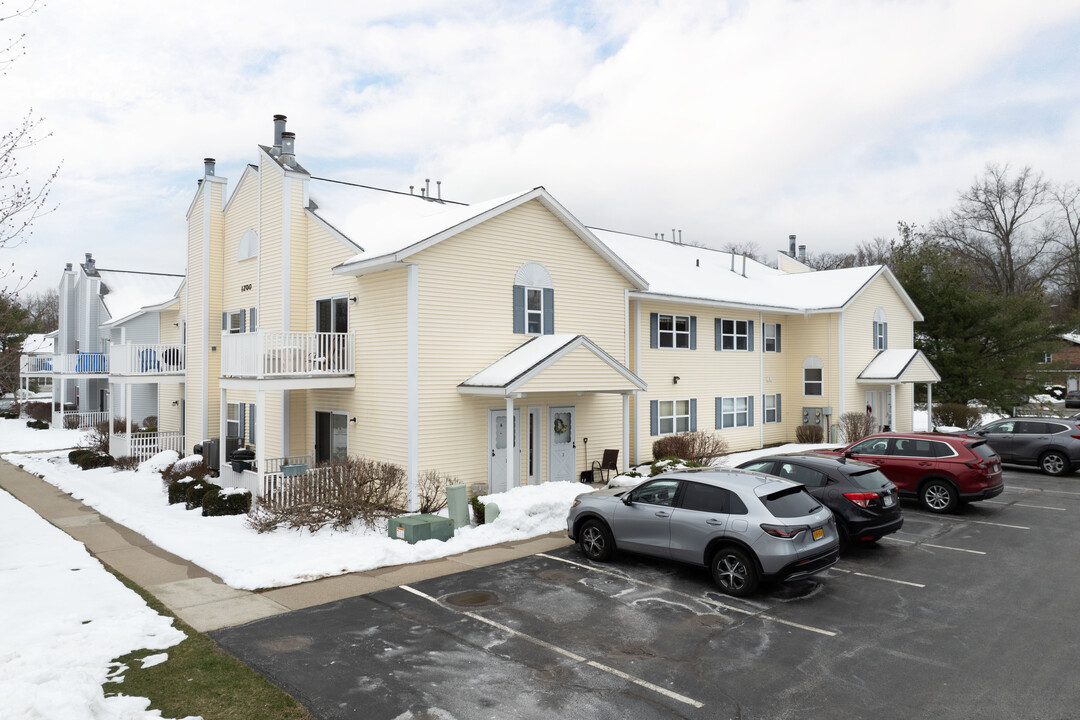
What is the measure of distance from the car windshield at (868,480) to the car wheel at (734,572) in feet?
11.1

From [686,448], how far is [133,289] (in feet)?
109

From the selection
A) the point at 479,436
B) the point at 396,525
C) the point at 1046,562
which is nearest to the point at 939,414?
the point at 1046,562

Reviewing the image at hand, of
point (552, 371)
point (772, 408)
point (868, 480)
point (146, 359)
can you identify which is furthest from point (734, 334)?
point (146, 359)

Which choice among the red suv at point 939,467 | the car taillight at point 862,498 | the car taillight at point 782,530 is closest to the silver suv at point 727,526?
the car taillight at point 782,530

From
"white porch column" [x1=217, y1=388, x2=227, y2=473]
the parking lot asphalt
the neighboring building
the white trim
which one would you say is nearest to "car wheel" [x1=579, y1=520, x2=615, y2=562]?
the parking lot asphalt

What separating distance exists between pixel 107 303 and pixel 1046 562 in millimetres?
41030

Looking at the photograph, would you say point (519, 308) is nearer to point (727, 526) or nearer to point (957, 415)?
point (727, 526)

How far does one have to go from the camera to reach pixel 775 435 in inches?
1097

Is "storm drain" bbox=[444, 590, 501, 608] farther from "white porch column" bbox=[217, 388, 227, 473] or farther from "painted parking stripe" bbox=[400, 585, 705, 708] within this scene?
"white porch column" bbox=[217, 388, 227, 473]

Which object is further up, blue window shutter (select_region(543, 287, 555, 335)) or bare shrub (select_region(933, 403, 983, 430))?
blue window shutter (select_region(543, 287, 555, 335))

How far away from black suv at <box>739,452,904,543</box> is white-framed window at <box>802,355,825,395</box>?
1642 cm

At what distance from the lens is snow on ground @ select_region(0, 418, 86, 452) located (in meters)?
30.4

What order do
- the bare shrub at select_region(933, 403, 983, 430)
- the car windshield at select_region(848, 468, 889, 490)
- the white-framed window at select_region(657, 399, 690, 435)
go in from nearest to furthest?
the car windshield at select_region(848, 468, 889, 490) < the white-framed window at select_region(657, 399, 690, 435) < the bare shrub at select_region(933, 403, 983, 430)

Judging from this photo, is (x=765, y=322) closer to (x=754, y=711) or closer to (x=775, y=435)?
(x=775, y=435)
